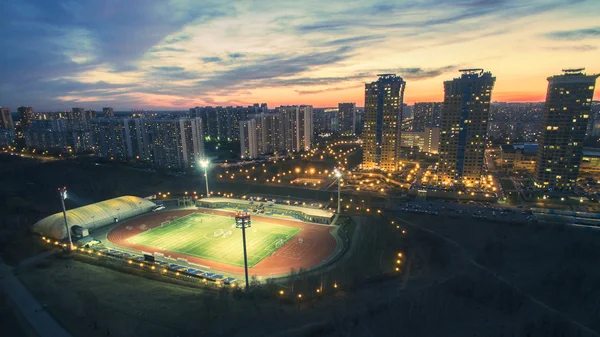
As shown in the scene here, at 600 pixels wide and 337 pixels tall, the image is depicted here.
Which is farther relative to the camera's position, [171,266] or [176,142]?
[176,142]

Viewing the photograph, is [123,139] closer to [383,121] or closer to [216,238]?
[216,238]

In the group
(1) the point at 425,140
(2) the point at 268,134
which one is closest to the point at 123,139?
(2) the point at 268,134

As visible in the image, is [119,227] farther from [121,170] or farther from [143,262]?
[121,170]

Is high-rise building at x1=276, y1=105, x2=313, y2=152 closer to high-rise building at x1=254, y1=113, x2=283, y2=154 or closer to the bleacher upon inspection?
high-rise building at x1=254, y1=113, x2=283, y2=154

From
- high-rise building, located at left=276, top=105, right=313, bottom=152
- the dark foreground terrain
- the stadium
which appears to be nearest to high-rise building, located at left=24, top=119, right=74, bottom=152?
high-rise building, located at left=276, top=105, right=313, bottom=152

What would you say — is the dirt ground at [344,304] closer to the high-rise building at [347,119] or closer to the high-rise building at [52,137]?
the high-rise building at [52,137]
